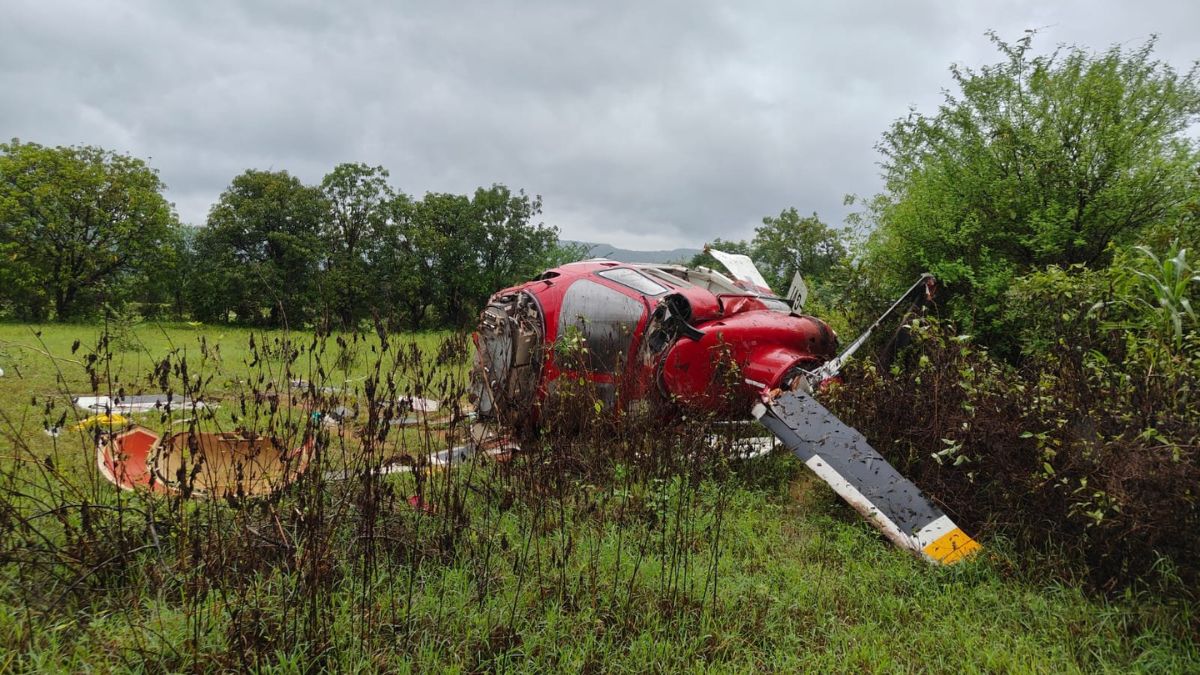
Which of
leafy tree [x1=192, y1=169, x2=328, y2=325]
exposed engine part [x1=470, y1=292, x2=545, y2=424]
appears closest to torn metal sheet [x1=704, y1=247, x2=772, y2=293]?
exposed engine part [x1=470, y1=292, x2=545, y2=424]

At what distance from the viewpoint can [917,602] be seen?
10.4 feet

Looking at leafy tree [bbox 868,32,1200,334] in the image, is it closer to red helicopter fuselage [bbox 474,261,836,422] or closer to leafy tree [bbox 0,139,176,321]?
red helicopter fuselage [bbox 474,261,836,422]

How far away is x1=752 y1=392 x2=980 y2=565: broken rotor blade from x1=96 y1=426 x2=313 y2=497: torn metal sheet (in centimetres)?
338

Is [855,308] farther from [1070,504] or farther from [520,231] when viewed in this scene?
[520,231]

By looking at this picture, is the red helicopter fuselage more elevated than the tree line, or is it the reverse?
the tree line

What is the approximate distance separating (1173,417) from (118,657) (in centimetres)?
486

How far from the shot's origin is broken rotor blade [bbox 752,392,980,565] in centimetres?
361

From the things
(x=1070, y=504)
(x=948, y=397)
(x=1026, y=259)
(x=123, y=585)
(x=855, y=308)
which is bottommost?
(x=123, y=585)

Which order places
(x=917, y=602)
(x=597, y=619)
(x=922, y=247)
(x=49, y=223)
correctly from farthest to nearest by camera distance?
(x=49, y=223), (x=922, y=247), (x=917, y=602), (x=597, y=619)

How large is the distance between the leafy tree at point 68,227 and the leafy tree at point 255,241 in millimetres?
2358

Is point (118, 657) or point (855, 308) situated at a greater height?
point (855, 308)

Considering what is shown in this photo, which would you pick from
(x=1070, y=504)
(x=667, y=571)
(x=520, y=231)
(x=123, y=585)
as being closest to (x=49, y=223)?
(x=520, y=231)

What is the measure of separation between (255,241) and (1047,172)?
104 ft

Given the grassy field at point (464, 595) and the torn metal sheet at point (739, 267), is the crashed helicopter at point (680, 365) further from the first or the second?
the torn metal sheet at point (739, 267)
